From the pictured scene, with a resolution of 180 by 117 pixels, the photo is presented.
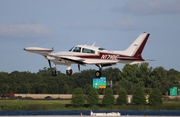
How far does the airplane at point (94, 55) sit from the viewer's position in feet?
277

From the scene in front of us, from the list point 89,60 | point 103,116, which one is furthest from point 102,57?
point 103,116

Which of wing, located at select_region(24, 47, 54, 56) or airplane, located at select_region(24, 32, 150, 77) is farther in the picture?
airplane, located at select_region(24, 32, 150, 77)

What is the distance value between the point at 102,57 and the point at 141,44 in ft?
17.8

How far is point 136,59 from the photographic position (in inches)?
3319

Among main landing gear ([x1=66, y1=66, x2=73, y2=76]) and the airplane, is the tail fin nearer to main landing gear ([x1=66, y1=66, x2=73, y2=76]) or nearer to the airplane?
the airplane

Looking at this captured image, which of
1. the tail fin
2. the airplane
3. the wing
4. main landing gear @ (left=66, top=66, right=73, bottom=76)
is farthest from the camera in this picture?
the tail fin

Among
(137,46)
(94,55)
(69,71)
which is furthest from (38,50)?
(137,46)

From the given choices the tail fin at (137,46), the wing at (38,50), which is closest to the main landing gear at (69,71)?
the wing at (38,50)

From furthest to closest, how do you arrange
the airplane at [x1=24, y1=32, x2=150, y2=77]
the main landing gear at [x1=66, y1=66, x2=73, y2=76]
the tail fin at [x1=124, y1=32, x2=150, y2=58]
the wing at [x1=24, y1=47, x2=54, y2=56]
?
the tail fin at [x1=124, y1=32, x2=150, y2=58]
the airplane at [x1=24, y1=32, x2=150, y2=77]
the main landing gear at [x1=66, y1=66, x2=73, y2=76]
the wing at [x1=24, y1=47, x2=54, y2=56]

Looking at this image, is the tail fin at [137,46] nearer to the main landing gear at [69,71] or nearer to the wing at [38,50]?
the main landing gear at [69,71]

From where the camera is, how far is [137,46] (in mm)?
86438

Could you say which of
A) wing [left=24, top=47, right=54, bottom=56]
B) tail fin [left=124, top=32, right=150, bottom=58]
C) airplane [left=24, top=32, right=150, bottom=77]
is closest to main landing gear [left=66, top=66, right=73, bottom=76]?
airplane [left=24, top=32, right=150, bottom=77]

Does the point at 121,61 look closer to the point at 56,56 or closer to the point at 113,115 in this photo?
the point at 56,56

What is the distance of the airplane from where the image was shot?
277 ft
